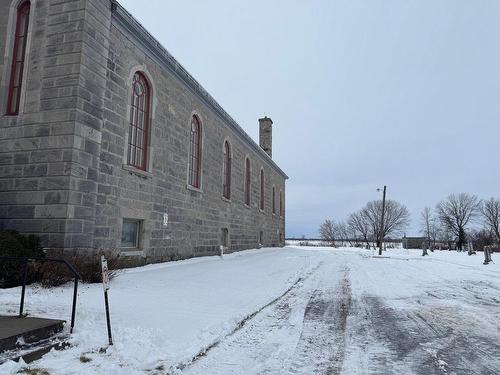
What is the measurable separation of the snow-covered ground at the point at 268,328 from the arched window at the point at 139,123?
421 centimetres

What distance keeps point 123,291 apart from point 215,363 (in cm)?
436

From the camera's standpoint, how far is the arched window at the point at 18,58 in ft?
36.0

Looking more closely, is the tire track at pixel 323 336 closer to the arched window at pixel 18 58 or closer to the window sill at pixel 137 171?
the window sill at pixel 137 171

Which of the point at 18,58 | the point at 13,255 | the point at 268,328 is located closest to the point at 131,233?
the point at 13,255

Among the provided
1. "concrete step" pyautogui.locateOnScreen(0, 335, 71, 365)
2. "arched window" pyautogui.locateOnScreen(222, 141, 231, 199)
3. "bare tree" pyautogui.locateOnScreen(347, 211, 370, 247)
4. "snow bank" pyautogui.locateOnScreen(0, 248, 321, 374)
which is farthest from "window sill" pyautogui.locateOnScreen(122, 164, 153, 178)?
"bare tree" pyautogui.locateOnScreen(347, 211, 370, 247)

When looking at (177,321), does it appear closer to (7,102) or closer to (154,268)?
(154,268)

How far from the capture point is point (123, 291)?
8.47 metres

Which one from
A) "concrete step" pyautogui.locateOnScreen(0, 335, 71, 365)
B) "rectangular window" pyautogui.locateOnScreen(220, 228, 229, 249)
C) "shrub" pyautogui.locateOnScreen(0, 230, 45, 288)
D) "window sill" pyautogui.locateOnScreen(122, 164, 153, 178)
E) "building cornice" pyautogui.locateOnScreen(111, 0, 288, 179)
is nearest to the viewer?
"concrete step" pyautogui.locateOnScreen(0, 335, 71, 365)

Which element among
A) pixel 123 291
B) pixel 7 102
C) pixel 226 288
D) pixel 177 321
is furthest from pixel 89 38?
pixel 177 321

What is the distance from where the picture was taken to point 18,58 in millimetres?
11172

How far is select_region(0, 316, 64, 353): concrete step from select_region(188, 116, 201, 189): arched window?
1234 cm

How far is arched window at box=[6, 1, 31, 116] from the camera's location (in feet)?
36.0

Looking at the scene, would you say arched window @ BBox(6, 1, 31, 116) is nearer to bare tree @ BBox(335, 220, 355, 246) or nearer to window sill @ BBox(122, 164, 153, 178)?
window sill @ BBox(122, 164, 153, 178)

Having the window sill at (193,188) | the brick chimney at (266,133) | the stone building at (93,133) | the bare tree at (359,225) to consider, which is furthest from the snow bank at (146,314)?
the bare tree at (359,225)
